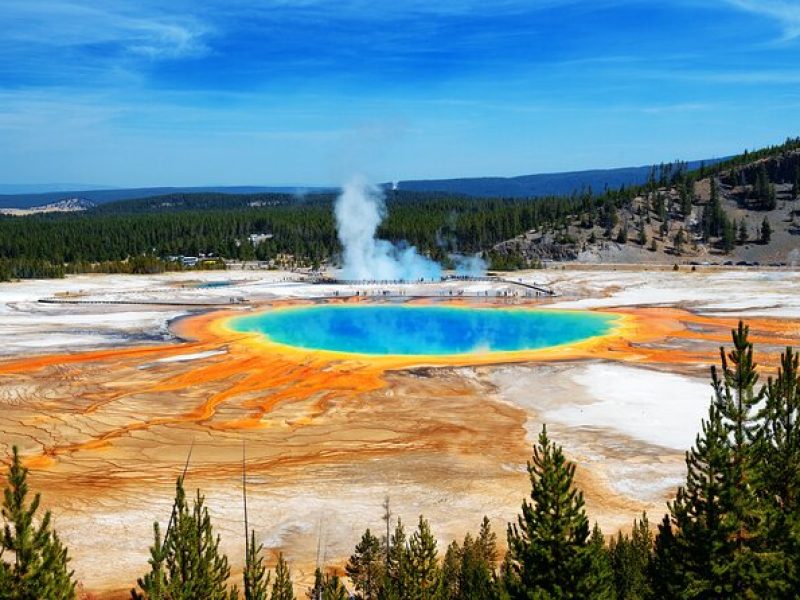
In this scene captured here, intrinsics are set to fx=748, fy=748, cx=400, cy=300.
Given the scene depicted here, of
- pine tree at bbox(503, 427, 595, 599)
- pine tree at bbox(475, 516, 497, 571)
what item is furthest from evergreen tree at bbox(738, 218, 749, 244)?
pine tree at bbox(503, 427, 595, 599)

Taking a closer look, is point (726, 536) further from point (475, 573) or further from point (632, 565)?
point (475, 573)

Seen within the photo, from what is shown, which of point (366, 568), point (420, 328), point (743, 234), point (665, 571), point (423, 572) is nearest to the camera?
point (665, 571)

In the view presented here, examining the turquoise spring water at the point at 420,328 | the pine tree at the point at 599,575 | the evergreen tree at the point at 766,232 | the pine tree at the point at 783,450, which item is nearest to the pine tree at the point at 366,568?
the pine tree at the point at 599,575

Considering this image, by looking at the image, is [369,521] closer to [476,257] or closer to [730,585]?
[730,585]

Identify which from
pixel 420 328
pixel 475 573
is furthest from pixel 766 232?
pixel 475 573

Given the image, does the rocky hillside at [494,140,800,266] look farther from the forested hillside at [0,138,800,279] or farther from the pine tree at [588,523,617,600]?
the pine tree at [588,523,617,600]

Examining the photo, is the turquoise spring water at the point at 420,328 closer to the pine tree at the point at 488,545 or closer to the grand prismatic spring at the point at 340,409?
the grand prismatic spring at the point at 340,409
